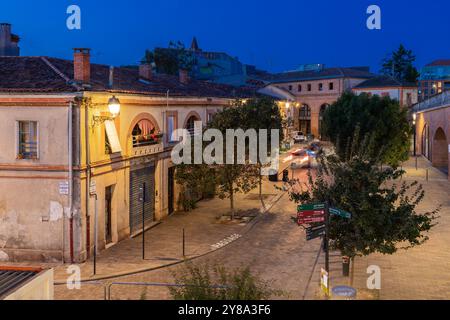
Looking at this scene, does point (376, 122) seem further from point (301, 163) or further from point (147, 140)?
point (147, 140)

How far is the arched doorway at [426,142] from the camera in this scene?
56981 millimetres

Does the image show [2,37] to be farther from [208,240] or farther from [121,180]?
[208,240]

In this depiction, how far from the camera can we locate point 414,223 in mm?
15453

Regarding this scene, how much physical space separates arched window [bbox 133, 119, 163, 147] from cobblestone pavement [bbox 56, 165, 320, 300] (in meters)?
6.04

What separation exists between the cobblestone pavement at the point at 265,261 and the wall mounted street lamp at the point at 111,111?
5833 mm

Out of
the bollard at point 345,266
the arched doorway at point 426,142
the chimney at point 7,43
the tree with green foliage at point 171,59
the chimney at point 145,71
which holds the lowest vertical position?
the bollard at point 345,266

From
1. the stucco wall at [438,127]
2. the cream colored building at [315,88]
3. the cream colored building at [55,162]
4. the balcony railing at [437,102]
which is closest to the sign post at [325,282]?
the cream colored building at [55,162]

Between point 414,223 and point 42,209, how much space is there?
40.8 feet

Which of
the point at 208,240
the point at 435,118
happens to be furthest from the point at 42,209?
the point at 435,118

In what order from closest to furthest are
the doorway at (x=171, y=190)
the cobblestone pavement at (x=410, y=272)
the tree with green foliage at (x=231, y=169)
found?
the cobblestone pavement at (x=410, y=272), the tree with green foliage at (x=231, y=169), the doorway at (x=171, y=190)

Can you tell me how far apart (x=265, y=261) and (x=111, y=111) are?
763 centimetres

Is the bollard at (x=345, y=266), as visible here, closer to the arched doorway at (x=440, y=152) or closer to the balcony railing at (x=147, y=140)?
the balcony railing at (x=147, y=140)

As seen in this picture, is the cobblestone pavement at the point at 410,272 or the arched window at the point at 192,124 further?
the arched window at the point at 192,124

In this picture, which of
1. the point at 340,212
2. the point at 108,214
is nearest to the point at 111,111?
the point at 108,214
